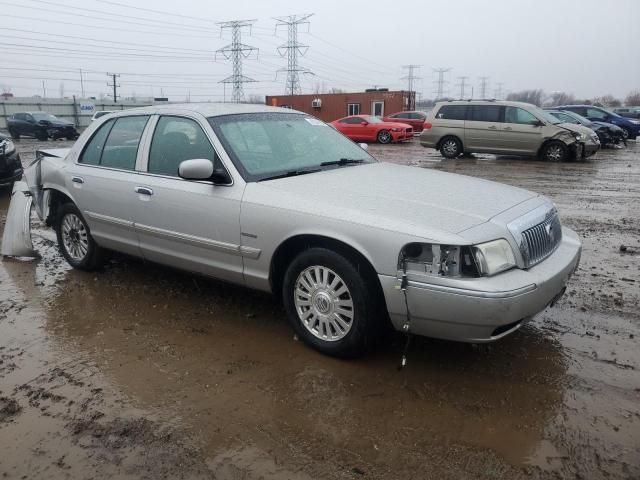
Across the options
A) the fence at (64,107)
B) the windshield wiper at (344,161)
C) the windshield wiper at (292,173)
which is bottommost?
the windshield wiper at (292,173)

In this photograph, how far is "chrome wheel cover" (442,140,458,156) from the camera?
16.2 meters

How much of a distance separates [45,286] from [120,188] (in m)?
1.37

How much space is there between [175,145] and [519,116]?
42.3 feet

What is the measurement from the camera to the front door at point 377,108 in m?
34.5

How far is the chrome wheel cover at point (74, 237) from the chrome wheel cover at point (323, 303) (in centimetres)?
271

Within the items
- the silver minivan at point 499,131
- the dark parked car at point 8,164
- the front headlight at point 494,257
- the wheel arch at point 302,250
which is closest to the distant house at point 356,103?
the silver minivan at point 499,131

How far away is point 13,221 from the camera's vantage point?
235 inches

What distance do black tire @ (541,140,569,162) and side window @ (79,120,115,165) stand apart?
12.9 m

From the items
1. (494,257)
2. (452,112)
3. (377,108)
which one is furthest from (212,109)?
(377,108)

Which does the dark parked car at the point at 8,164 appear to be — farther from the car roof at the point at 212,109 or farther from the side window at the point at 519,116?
the side window at the point at 519,116

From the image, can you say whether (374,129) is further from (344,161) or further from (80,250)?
(344,161)

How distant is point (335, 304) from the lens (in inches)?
133

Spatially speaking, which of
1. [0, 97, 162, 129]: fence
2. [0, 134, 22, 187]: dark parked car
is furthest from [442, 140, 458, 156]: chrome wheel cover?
[0, 97, 162, 129]: fence

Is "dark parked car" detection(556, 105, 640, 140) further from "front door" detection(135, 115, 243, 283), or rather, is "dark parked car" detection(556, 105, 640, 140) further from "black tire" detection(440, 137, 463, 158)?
"front door" detection(135, 115, 243, 283)
